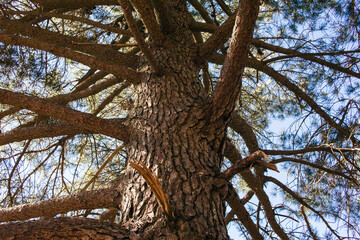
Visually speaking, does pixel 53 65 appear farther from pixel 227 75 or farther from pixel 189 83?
pixel 227 75

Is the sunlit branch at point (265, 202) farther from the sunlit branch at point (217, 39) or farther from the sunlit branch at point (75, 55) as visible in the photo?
the sunlit branch at point (75, 55)

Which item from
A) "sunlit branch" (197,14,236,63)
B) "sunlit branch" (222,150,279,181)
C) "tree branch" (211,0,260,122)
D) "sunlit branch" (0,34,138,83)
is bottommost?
"sunlit branch" (222,150,279,181)

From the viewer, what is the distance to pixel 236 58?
1.57m

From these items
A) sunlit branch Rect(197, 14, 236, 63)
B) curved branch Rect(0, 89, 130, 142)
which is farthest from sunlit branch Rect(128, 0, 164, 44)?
curved branch Rect(0, 89, 130, 142)

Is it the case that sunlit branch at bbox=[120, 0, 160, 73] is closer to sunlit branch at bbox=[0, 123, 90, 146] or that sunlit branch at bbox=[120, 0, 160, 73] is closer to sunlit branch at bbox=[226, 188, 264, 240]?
sunlit branch at bbox=[0, 123, 90, 146]

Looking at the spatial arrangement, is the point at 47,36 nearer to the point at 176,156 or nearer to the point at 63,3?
the point at 63,3

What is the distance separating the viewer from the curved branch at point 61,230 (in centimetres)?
112

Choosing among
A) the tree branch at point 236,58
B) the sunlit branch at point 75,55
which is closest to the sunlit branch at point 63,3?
the sunlit branch at point 75,55

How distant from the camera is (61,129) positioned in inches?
78.9

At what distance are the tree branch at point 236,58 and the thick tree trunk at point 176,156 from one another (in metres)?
0.15

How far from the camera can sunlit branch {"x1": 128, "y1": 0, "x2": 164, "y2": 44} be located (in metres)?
1.83

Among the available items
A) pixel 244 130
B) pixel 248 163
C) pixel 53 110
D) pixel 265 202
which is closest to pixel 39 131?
pixel 53 110

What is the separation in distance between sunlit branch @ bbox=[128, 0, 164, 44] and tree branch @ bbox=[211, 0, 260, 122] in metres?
0.61

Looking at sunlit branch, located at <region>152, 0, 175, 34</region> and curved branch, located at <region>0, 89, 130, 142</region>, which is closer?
curved branch, located at <region>0, 89, 130, 142</region>
